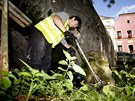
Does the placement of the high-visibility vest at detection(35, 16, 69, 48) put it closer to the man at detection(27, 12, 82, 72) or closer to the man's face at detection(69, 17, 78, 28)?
the man at detection(27, 12, 82, 72)

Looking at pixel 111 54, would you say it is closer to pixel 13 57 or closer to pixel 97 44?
pixel 97 44

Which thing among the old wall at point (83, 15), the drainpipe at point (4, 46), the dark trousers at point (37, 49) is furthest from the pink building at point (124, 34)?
the drainpipe at point (4, 46)

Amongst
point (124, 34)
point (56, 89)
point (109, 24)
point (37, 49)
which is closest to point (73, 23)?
point (37, 49)

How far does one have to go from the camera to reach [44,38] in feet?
14.1

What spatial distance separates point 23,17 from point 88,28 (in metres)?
2.73

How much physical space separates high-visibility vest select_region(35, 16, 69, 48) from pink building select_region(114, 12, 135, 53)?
5380cm

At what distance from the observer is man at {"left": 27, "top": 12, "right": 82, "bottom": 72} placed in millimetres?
4227

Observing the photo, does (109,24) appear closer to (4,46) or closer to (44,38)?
(44,38)

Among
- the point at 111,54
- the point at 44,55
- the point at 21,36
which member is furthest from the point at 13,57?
the point at 111,54

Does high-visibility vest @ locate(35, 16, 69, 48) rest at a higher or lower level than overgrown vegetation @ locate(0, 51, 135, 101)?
higher

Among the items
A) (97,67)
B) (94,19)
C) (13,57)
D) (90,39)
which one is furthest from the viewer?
(94,19)

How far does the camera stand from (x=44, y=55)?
14.3 ft

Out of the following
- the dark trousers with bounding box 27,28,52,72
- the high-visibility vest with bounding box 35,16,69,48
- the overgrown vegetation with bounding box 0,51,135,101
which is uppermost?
the high-visibility vest with bounding box 35,16,69,48

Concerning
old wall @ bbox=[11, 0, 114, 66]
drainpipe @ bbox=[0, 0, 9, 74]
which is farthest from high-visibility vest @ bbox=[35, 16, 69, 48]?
old wall @ bbox=[11, 0, 114, 66]
